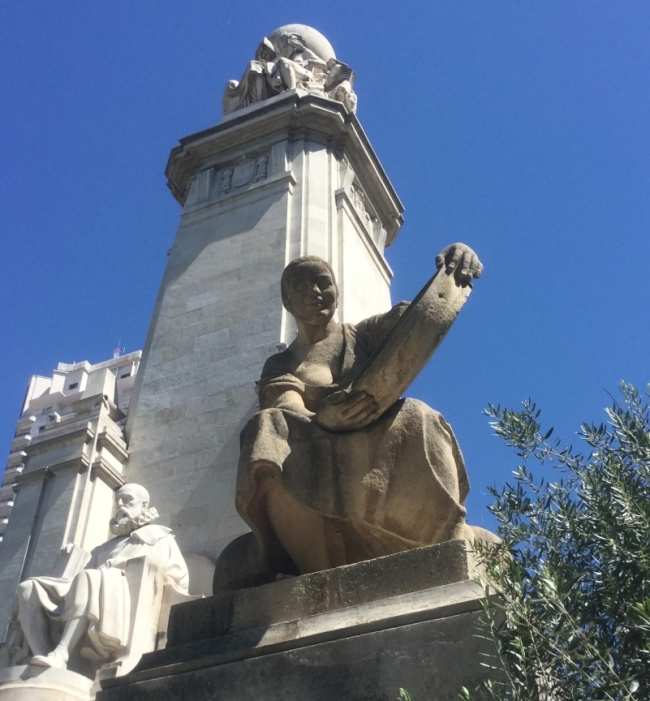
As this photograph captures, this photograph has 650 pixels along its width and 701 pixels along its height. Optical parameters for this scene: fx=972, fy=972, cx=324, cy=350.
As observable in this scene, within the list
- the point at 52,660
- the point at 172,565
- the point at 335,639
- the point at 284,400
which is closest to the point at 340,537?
the point at 335,639

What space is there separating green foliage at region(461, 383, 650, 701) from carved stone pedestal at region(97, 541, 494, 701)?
25 cm

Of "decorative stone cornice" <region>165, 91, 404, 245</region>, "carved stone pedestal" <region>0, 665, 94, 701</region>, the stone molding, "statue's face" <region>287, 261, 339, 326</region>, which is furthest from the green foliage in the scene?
"decorative stone cornice" <region>165, 91, 404, 245</region>

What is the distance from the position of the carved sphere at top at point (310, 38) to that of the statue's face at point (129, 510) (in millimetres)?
12206

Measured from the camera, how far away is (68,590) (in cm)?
959

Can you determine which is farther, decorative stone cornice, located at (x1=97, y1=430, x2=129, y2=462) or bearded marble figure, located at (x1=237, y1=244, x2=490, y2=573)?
decorative stone cornice, located at (x1=97, y1=430, x2=129, y2=462)

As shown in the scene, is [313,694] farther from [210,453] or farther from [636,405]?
[210,453]

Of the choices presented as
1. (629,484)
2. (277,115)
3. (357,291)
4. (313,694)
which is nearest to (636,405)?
(629,484)

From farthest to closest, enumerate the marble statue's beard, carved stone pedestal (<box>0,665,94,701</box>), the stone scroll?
the marble statue's beard, carved stone pedestal (<box>0,665,94,701</box>), the stone scroll

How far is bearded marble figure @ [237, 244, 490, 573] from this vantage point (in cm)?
507

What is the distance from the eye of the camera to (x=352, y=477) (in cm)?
516

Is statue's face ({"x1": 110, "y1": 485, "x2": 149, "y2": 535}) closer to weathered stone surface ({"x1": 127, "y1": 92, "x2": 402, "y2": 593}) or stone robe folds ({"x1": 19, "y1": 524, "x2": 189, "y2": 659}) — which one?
stone robe folds ({"x1": 19, "y1": 524, "x2": 189, "y2": 659})

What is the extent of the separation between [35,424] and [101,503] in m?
56.3

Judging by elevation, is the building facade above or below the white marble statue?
above

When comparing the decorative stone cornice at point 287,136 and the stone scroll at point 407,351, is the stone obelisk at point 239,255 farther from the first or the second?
the stone scroll at point 407,351
